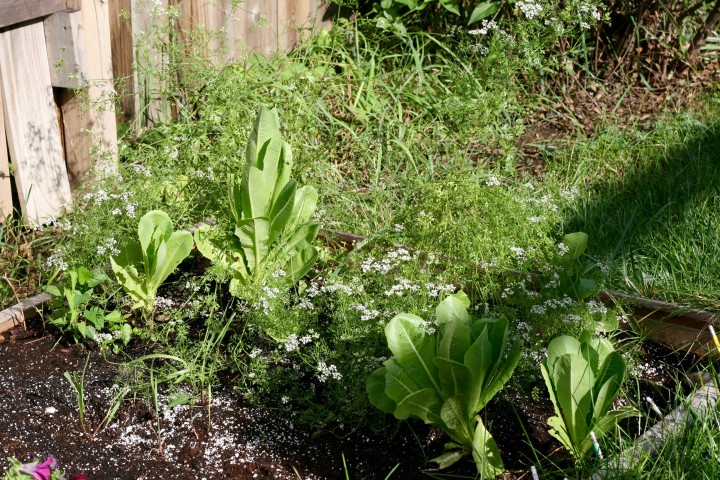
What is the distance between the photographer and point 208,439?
2902 millimetres

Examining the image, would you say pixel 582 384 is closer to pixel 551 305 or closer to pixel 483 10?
pixel 551 305

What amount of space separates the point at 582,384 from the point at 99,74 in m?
2.58

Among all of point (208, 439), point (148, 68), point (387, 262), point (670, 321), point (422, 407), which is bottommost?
point (208, 439)

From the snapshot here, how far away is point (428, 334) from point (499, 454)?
0.42 m

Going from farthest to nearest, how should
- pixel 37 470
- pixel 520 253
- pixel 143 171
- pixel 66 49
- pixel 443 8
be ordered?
pixel 443 8 → pixel 66 49 → pixel 143 171 → pixel 520 253 → pixel 37 470

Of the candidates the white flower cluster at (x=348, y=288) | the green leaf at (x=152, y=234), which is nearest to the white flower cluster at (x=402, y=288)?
the white flower cluster at (x=348, y=288)

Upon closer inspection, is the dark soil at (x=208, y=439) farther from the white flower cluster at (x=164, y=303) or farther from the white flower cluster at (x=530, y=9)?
the white flower cluster at (x=530, y=9)

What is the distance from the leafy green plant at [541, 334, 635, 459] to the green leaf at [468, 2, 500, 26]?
10.5ft

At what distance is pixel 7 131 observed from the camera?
12.6 ft

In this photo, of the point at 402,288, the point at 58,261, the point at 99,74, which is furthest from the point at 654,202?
the point at 58,261

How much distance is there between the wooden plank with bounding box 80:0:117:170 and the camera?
12.8 feet

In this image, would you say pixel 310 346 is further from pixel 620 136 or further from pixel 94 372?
pixel 620 136

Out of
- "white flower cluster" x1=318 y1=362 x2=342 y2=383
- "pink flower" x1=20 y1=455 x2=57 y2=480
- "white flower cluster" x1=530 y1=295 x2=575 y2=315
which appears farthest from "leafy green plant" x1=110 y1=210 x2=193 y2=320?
"white flower cluster" x1=530 y1=295 x2=575 y2=315

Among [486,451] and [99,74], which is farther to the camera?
[99,74]
